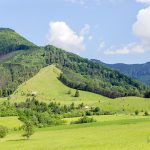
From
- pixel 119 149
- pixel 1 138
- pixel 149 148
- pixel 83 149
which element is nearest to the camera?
pixel 149 148

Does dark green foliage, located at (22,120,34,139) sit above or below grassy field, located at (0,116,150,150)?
above

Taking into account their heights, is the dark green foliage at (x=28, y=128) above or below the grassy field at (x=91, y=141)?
above

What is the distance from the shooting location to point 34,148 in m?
103

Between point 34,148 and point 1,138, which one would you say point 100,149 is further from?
point 1,138

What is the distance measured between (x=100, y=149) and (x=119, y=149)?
5972 mm

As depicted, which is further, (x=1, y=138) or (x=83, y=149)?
(x=1, y=138)

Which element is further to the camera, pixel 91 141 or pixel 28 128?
pixel 28 128

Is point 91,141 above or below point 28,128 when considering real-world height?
below

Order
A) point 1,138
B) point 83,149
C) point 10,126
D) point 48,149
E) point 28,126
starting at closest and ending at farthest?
point 83,149, point 48,149, point 28,126, point 1,138, point 10,126

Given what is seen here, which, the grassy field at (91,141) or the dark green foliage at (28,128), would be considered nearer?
the grassy field at (91,141)

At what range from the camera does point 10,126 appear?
653ft

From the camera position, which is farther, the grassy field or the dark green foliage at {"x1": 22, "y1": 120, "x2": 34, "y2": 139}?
the dark green foliage at {"x1": 22, "y1": 120, "x2": 34, "y2": 139}

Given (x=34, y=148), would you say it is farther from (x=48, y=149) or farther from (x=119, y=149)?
(x=119, y=149)

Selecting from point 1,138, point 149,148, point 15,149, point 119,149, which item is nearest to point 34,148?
point 15,149
